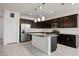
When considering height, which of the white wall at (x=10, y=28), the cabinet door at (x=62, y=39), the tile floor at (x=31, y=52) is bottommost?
the tile floor at (x=31, y=52)

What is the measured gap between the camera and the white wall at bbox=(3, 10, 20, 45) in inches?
228

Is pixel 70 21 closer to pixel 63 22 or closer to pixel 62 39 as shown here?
pixel 63 22

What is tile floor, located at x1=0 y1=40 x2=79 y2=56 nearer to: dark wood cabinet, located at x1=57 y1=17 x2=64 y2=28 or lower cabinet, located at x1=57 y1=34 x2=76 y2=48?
lower cabinet, located at x1=57 y1=34 x2=76 y2=48

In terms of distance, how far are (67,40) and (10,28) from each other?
413 cm

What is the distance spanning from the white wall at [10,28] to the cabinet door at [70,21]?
3.78 meters

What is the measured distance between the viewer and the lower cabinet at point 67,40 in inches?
194

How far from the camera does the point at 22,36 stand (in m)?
6.99

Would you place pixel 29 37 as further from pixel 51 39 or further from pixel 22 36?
pixel 51 39

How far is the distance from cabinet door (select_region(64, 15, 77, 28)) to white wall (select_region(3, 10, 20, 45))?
378cm

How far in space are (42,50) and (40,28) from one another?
16.4 ft

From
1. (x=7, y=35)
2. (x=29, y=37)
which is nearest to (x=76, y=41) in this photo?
(x=29, y=37)

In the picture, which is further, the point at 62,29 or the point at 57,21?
the point at 57,21

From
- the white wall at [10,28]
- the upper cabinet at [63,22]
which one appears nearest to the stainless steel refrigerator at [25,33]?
the white wall at [10,28]

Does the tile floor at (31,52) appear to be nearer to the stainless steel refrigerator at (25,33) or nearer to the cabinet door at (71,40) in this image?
the cabinet door at (71,40)
